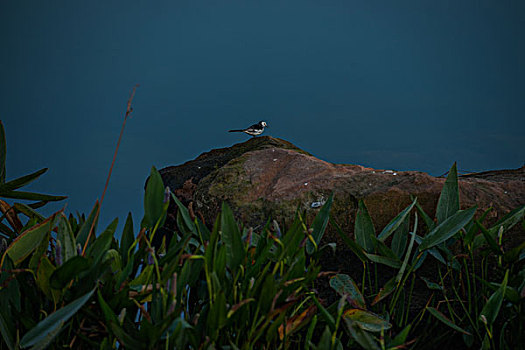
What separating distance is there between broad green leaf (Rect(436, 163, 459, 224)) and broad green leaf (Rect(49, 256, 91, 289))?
36.3 inches

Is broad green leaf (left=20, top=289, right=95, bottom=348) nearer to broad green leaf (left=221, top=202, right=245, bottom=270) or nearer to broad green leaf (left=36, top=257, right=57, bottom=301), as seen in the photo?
broad green leaf (left=36, top=257, right=57, bottom=301)

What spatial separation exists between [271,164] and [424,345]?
2.81 ft

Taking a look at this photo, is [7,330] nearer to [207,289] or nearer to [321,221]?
[207,289]

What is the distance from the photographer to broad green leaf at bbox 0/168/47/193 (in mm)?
1430

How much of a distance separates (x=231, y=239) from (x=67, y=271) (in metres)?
0.31

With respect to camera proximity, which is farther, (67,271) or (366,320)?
(366,320)

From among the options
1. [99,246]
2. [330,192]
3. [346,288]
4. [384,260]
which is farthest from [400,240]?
[99,246]

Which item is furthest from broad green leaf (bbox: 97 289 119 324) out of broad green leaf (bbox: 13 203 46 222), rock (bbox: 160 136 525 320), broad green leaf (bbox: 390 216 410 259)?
broad green leaf (bbox: 390 216 410 259)

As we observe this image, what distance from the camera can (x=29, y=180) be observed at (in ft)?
4.80

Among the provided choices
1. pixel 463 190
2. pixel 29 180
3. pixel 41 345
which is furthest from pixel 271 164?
pixel 41 345

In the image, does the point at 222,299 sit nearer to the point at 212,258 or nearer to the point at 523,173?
the point at 212,258

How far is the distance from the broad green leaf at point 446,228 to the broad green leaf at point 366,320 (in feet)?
0.79

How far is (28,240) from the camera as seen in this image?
1071 millimetres

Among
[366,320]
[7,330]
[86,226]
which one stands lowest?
[7,330]
